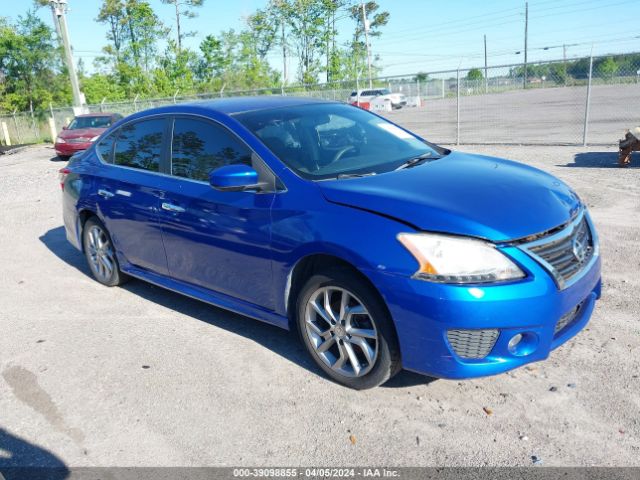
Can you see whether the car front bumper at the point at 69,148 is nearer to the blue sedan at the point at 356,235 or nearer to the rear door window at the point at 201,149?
the blue sedan at the point at 356,235

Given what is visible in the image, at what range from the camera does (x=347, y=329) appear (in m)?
3.29

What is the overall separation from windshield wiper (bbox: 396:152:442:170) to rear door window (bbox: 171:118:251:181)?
105 centimetres

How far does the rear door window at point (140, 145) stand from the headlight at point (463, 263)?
2.58 m

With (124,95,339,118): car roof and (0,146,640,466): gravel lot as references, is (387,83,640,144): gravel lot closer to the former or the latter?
(124,95,339,118): car roof

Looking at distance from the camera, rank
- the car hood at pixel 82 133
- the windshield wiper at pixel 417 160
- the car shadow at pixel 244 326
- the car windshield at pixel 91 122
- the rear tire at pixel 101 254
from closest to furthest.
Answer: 1. the car shadow at pixel 244 326
2. the windshield wiper at pixel 417 160
3. the rear tire at pixel 101 254
4. the car hood at pixel 82 133
5. the car windshield at pixel 91 122

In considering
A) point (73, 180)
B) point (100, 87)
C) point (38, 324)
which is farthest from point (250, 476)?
point (100, 87)

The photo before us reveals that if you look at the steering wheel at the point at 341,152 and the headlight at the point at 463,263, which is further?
the steering wheel at the point at 341,152

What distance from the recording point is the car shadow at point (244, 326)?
362 cm

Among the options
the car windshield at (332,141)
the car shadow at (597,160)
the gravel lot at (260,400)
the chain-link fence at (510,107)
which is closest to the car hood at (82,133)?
the chain-link fence at (510,107)

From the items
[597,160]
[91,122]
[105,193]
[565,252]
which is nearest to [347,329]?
[565,252]

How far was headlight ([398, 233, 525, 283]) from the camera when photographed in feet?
9.19

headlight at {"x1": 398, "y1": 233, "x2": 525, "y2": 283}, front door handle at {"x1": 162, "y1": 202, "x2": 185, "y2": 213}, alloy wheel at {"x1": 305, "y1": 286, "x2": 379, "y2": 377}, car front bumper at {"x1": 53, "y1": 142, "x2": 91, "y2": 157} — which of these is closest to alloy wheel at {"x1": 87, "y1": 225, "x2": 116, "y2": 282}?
front door handle at {"x1": 162, "y1": 202, "x2": 185, "y2": 213}

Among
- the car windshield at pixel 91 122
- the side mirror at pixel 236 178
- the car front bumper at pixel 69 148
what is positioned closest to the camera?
the side mirror at pixel 236 178

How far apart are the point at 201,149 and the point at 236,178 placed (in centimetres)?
82
